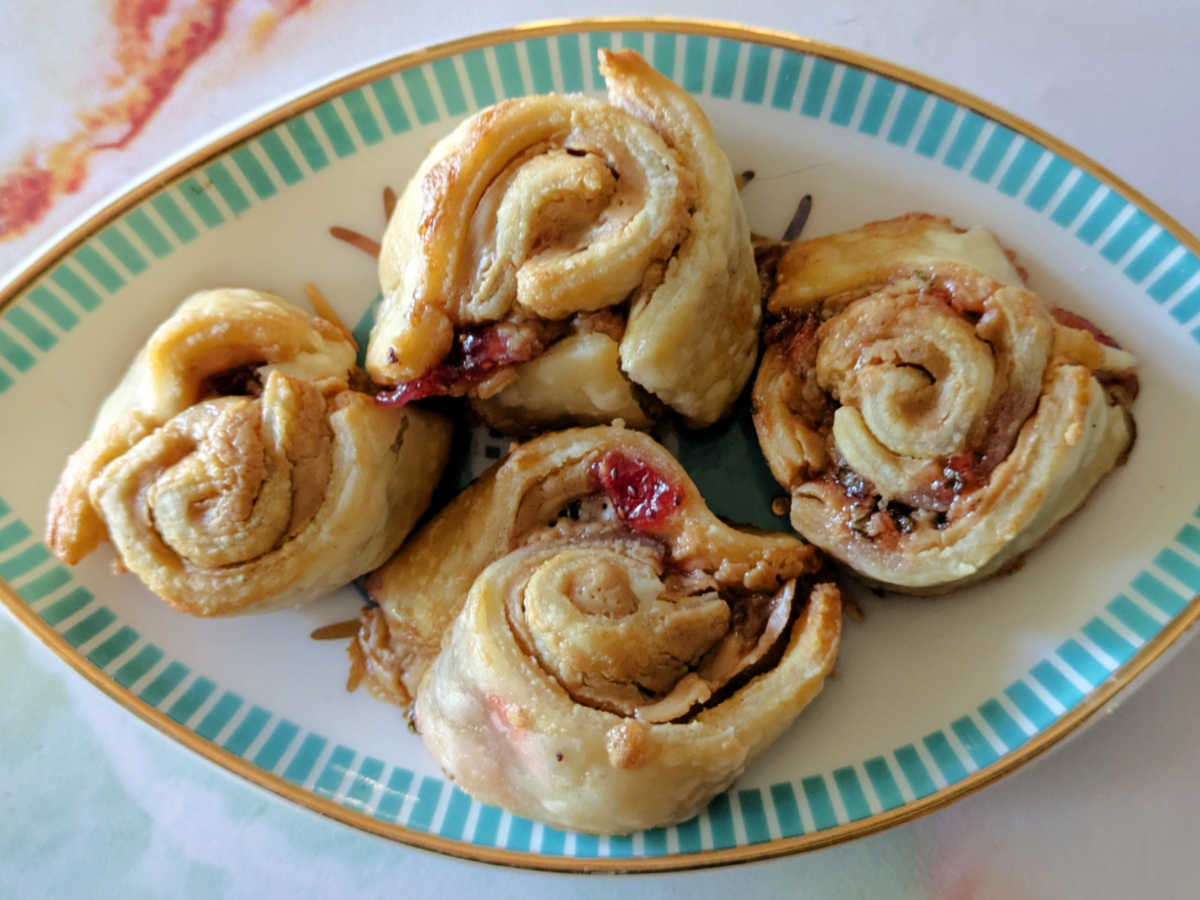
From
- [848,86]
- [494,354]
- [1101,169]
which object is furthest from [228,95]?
[1101,169]

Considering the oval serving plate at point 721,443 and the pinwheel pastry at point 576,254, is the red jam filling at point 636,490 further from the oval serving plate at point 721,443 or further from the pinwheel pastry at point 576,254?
the oval serving plate at point 721,443

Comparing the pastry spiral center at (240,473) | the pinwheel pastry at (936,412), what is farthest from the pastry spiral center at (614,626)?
the pastry spiral center at (240,473)

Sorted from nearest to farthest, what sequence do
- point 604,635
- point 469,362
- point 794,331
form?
point 604,635
point 469,362
point 794,331

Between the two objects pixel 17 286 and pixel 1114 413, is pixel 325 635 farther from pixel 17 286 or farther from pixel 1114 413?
pixel 1114 413

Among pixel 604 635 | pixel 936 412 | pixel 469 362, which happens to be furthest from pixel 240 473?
pixel 936 412

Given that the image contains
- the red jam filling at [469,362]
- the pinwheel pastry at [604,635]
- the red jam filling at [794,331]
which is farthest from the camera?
the red jam filling at [794,331]

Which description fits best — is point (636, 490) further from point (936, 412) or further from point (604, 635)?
point (936, 412)

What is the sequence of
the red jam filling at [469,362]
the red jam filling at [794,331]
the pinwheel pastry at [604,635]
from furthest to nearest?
the red jam filling at [794,331] < the red jam filling at [469,362] < the pinwheel pastry at [604,635]
